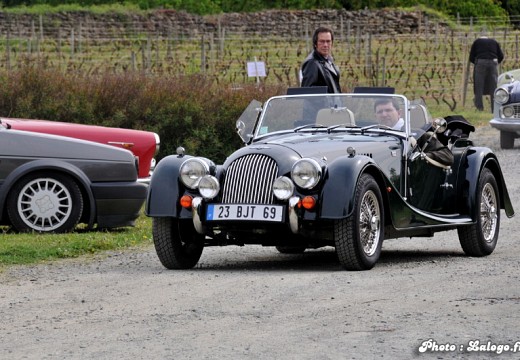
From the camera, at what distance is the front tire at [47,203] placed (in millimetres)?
13016

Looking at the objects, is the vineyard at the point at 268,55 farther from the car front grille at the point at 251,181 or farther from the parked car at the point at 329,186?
the car front grille at the point at 251,181

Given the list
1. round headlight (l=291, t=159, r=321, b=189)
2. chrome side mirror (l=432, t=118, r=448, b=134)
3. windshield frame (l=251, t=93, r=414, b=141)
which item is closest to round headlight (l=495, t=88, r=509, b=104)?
chrome side mirror (l=432, t=118, r=448, b=134)

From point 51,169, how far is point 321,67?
293cm

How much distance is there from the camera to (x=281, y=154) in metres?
10.4

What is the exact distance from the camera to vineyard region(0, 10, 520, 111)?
38344mm

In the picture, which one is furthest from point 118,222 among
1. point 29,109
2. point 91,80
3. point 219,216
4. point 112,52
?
point 112,52

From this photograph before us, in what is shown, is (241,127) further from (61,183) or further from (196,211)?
(61,183)

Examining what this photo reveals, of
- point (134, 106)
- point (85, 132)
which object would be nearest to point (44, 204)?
point (85, 132)

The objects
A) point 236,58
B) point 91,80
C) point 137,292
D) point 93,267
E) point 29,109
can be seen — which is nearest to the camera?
point 137,292

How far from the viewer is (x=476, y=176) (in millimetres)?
11977

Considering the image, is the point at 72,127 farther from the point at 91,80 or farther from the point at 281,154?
the point at 91,80

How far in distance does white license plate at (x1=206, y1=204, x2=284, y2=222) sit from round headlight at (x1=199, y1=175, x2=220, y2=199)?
9 centimetres

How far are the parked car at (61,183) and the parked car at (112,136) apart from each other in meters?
1.08

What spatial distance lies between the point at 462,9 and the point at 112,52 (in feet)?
117
